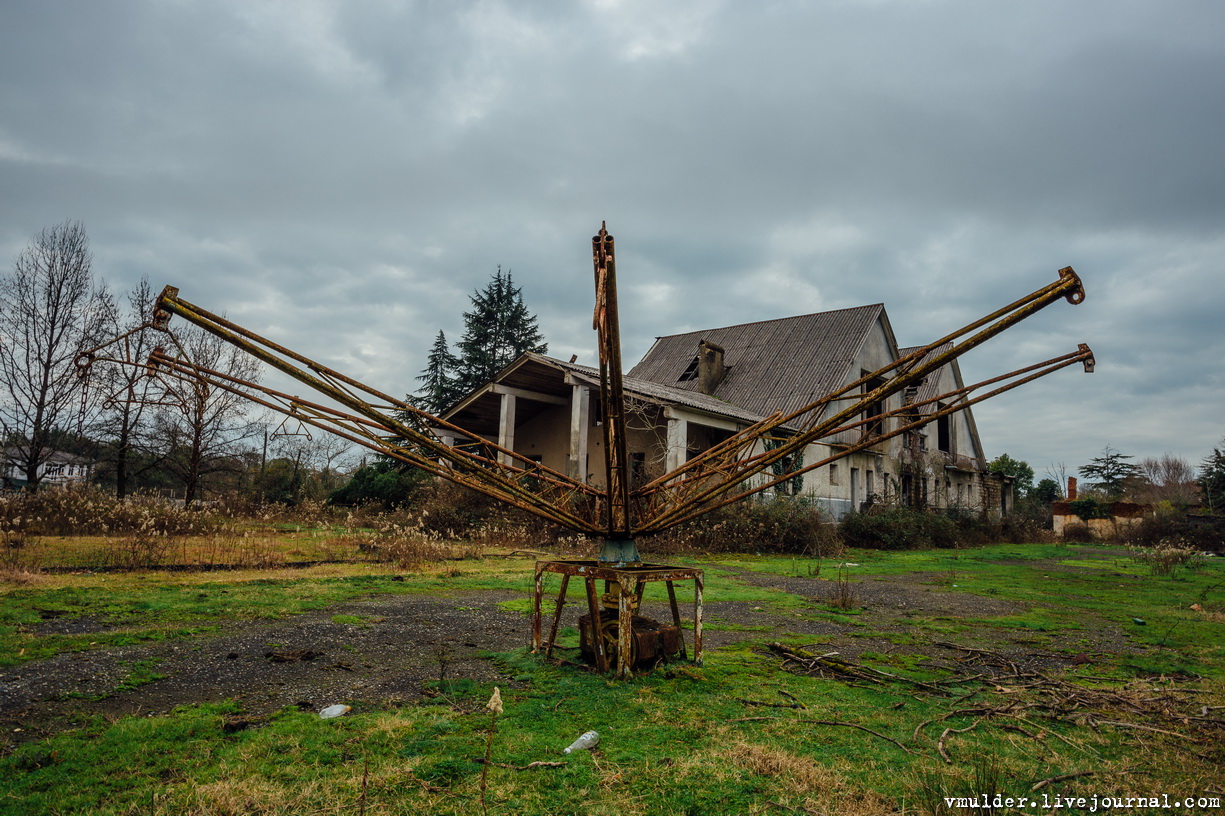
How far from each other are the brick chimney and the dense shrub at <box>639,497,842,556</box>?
9.95m

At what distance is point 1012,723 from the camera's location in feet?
13.0

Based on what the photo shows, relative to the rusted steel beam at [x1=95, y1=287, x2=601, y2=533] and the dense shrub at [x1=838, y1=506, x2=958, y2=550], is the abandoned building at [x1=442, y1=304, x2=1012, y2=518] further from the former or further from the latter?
the rusted steel beam at [x1=95, y1=287, x2=601, y2=533]

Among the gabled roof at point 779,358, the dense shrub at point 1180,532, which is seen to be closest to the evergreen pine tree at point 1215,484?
the dense shrub at point 1180,532

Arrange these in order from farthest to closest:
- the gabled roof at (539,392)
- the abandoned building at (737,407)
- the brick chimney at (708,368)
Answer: the brick chimney at (708,368) < the abandoned building at (737,407) < the gabled roof at (539,392)

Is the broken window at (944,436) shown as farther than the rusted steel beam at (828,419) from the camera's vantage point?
Yes

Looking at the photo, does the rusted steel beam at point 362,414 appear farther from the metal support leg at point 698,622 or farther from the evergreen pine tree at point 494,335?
the evergreen pine tree at point 494,335

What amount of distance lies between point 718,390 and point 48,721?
2598 centimetres

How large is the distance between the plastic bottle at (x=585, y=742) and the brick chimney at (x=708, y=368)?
2518 cm

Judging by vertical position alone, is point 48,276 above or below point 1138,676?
above

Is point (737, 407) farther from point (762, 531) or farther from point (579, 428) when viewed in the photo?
point (579, 428)

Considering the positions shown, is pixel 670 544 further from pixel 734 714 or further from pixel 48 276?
pixel 48 276

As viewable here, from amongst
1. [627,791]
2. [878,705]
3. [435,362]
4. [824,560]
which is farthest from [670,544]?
[435,362]

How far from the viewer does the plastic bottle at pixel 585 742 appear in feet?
11.2

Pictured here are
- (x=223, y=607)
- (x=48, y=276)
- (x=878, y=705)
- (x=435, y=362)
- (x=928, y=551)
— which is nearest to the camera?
(x=878, y=705)
